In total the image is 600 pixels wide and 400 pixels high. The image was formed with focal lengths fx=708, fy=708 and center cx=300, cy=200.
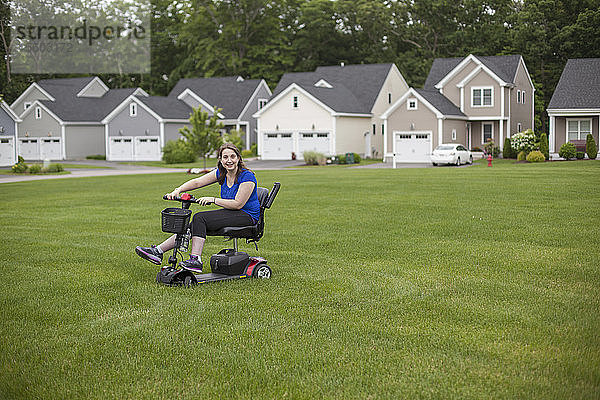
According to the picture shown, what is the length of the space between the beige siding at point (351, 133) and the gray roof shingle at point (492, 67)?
547 cm

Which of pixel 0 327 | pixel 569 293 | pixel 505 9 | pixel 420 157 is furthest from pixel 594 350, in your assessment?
pixel 505 9

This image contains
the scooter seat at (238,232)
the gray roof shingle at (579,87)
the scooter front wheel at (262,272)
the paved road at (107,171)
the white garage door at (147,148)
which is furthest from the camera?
the white garage door at (147,148)

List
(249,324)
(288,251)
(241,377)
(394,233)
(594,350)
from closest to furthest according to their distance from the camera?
(241,377)
(594,350)
(249,324)
(288,251)
(394,233)

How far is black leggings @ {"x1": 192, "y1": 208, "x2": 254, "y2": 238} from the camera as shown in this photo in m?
8.49

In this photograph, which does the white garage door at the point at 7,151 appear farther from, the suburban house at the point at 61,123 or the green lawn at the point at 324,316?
the green lawn at the point at 324,316

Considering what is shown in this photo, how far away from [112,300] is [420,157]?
133 ft

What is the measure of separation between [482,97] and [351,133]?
965 centimetres

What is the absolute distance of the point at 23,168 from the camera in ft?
129

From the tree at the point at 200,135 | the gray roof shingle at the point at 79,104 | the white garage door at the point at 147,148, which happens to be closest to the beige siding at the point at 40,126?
the gray roof shingle at the point at 79,104

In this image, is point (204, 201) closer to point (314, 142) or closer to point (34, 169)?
point (34, 169)

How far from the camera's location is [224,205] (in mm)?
8656

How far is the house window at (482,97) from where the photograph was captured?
4794 cm

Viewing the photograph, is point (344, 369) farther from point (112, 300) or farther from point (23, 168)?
point (23, 168)

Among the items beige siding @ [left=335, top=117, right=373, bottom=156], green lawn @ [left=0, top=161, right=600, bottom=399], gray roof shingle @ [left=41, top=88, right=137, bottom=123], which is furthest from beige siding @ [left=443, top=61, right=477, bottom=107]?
green lawn @ [left=0, top=161, right=600, bottom=399]
